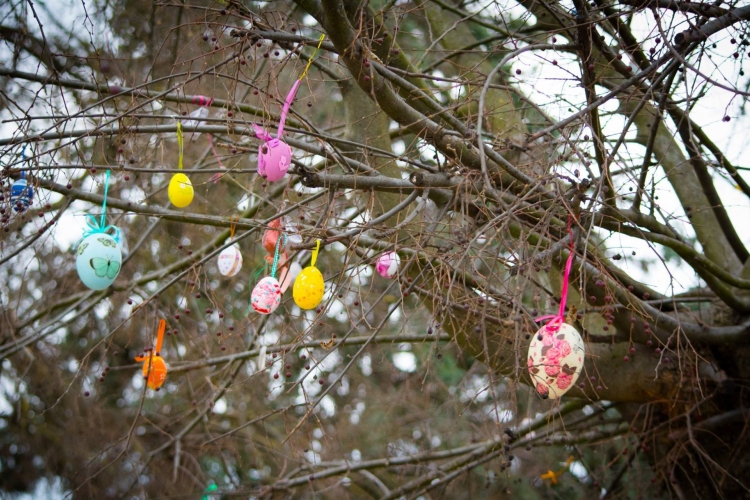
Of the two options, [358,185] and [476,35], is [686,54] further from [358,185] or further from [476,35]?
[476,35]

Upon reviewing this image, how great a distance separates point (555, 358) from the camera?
234 cm

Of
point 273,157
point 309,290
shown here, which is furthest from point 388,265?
point 273,157

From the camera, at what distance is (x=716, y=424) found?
3873 millimetres

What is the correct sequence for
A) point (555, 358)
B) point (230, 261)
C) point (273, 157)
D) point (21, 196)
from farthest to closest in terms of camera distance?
point (230, 261), point (21, 196), point (273, 157), point (555, 358)

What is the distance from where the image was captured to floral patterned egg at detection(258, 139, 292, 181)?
2500mm

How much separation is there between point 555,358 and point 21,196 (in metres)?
2.16

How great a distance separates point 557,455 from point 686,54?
453cm

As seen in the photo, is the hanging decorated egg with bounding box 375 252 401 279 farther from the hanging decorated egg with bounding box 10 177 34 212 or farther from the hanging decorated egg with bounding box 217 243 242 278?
the hanging decorated egg with bounding box 10 177 34 212

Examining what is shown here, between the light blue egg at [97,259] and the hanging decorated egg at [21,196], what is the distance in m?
0.29

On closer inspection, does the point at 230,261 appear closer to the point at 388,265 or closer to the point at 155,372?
the point at 155,372

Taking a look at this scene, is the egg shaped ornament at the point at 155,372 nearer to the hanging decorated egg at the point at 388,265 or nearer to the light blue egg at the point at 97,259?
the light blue egg at the point at 97,259

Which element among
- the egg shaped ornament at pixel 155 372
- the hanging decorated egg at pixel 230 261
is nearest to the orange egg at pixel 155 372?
the egg shaped ornament at pixel 155 372

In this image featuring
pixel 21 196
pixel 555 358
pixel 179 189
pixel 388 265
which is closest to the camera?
pixel 555 358

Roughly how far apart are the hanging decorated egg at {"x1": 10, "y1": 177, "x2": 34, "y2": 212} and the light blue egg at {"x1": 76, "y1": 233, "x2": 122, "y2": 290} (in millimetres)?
290
